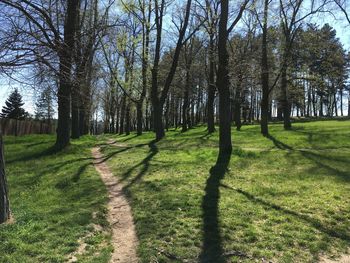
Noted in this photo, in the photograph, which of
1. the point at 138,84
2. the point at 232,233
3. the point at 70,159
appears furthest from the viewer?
the point at 138,84

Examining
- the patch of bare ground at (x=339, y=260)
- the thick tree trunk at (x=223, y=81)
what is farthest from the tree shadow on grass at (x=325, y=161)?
the patch of bare ground at (x=339, y=260)

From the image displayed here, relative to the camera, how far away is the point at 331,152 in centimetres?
1677

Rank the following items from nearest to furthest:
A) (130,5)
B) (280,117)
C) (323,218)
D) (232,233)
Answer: (232,233), (323,218), (130,5), (280,117)

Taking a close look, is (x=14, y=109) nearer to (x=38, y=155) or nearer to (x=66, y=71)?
(x=38, y=155)

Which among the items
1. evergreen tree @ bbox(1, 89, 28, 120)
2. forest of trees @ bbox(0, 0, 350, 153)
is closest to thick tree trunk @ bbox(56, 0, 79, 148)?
forest of trees @ bbox(0, 0, 350, 153)

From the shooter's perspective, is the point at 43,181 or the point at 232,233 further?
the point at 43,181

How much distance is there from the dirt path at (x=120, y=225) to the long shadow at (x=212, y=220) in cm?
117

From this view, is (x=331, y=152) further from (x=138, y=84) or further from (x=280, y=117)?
(x=280, y=117)

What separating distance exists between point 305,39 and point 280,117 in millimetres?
36083

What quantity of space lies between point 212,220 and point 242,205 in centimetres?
126

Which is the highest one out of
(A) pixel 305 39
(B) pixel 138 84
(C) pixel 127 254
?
(A) pixel 305 39

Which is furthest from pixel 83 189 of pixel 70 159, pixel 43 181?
pixel 70 159

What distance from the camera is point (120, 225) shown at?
8047 millimetres

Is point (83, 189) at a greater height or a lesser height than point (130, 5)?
lesser
